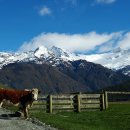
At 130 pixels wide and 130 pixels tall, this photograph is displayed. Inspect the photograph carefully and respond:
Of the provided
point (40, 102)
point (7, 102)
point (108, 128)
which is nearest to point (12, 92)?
point (7, 102)

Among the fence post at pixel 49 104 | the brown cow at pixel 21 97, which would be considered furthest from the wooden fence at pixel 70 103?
the brown cow at pixel 21 97

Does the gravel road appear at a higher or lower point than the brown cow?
lower

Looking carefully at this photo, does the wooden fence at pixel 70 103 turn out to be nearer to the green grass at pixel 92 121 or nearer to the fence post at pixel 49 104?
the fence post at pixel 49 104

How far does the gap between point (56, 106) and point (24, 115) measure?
618 inches

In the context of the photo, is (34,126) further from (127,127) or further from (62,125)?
(127,127)

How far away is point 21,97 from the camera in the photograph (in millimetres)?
35094

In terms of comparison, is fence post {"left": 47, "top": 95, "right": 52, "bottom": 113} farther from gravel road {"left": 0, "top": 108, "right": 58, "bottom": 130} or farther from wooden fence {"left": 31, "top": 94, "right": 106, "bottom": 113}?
gravel road {"left": 0, "top": 108, "right": 58, "bottom": 130}

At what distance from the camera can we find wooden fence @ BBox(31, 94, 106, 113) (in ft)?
162

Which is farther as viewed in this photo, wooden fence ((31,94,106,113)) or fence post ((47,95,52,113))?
wooden fence ((31,94,106,113))

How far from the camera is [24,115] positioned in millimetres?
34781

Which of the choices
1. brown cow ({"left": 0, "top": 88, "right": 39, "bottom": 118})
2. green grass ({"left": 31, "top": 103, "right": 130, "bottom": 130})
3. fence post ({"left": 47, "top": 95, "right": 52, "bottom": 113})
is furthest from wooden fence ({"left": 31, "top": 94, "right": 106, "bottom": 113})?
brown cow ({"left": 0, "top": 88, "right": 39, "bottom": 118})

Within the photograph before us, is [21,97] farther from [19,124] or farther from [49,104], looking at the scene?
[49,104]

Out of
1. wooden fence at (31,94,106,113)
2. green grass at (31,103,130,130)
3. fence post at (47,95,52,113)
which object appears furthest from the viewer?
Result: wooden fence at (31,94,106,113)

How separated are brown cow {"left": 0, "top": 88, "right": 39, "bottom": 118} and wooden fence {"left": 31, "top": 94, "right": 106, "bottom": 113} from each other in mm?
13974
